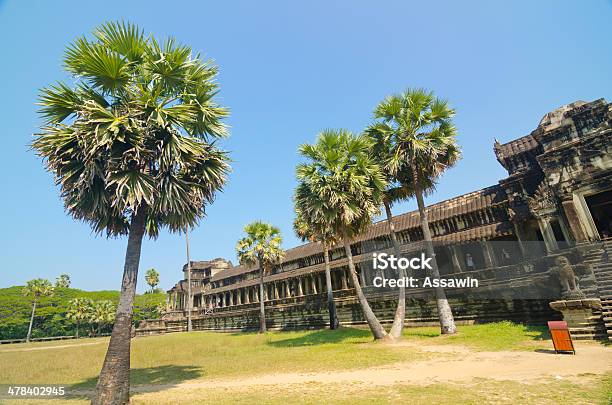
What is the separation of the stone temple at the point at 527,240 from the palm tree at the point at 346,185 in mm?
6734

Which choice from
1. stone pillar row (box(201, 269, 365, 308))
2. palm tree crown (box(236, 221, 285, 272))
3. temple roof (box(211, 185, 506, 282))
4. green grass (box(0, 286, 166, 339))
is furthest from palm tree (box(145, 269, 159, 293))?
temple roof (box(211, 185, 506, 282))

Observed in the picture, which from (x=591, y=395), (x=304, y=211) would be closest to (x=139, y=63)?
(x=304, y=211)

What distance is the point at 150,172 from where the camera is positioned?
10.8m

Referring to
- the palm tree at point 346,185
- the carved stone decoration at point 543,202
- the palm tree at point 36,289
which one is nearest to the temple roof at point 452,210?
the palm tree at point 346,185

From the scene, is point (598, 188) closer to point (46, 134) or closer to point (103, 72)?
point (103, 72)

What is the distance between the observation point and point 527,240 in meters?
20.5

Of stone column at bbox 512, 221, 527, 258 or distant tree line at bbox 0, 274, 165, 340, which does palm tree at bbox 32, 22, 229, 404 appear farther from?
distant tree line at bbox 0, 274, 165, 340

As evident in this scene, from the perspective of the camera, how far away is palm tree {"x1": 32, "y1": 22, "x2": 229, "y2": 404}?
31.8 ft

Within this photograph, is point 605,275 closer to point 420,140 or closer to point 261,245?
point 420,140

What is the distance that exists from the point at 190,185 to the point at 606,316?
52.0 ft

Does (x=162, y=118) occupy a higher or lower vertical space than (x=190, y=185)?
higher

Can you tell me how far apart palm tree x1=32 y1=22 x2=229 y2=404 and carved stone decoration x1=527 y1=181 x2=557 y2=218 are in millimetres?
18297

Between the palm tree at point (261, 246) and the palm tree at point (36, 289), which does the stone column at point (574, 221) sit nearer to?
the palm tree at point (261, 246)

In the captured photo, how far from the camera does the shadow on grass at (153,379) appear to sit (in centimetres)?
1073
